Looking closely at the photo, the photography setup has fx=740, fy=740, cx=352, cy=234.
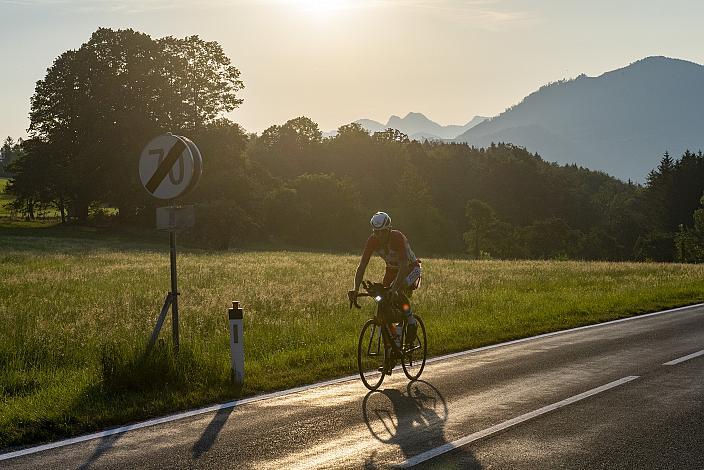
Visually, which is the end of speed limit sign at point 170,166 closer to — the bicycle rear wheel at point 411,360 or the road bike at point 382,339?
the road bike at point 382,339

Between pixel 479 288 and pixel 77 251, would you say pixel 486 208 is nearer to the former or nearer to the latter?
pixel 77 251

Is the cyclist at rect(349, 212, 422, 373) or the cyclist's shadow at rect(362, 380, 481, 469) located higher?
the cyclist at rect(349, 212, 422, 373)

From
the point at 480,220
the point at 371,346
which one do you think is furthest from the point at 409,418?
the point at 480,220

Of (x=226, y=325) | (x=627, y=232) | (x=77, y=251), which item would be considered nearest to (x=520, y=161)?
(x=627, y=232)

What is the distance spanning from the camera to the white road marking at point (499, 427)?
19.5 ft

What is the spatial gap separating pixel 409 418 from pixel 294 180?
268 feet

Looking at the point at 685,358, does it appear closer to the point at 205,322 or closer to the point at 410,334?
the point at 410,334

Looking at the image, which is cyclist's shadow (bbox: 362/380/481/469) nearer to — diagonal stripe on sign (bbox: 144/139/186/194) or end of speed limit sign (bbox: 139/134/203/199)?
end of speed limit sign (bbox: 139/134/203/199)

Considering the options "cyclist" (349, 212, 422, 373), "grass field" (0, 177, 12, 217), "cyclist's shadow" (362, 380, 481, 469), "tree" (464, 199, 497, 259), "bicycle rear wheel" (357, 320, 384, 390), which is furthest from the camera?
"tree" (464, 199, 497, 259)

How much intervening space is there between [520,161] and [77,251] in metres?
96.4

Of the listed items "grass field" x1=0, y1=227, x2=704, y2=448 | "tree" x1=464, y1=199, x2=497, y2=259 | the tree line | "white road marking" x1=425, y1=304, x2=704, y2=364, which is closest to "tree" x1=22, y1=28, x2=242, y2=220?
the tree line

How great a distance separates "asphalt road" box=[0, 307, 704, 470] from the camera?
591cm

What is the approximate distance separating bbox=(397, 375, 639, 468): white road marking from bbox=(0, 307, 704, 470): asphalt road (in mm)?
11

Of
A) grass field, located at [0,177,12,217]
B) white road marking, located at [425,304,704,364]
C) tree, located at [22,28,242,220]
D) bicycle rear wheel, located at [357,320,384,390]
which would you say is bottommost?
white road marking, located at [425,304,704,364]
